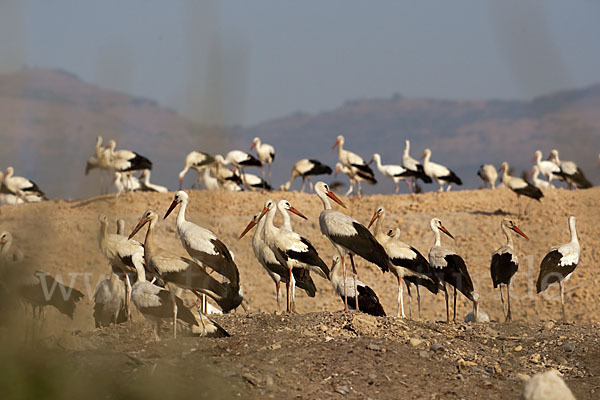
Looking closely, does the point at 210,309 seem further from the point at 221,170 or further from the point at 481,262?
the point at 221,170

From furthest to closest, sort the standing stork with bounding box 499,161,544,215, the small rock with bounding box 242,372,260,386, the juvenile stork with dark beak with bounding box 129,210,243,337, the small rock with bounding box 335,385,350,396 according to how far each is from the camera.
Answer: the standing stork with bounding box 499,161,544,215 < the juvenile stork with dark beak with bounding box 129,210,243,337 < the small rock with bounding box 335,385,350,396 < the small rock with bounding box 242,372,260,386

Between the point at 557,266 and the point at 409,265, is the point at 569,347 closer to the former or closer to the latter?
the point at 409,265

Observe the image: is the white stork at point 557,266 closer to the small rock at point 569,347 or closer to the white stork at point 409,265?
the white stork at point 409,265

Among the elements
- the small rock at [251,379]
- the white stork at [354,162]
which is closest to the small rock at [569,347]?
the small rock at [251,379]

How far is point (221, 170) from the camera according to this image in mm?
27562

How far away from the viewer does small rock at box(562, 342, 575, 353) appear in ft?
34.4

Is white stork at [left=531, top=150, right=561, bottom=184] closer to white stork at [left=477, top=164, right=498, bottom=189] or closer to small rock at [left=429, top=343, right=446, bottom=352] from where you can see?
white stork at [left=477, top=164, right=498, bottom=189]

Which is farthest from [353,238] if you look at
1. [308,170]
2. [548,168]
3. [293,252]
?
[548,168]

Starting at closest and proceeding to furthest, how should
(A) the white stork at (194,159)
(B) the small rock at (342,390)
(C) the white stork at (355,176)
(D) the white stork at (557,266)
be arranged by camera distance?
(A) the white stork at (194,159) → (B) the small rock at (342,390) → (D) the white stork at (557,266) → (C) the white stork at (355,176)

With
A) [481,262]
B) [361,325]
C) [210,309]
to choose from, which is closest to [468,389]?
[361,325]

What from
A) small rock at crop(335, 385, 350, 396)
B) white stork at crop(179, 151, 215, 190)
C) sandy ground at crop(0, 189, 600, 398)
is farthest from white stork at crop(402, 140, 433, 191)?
white stork at crop(179, 151, 215, 190)

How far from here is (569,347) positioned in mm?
10562

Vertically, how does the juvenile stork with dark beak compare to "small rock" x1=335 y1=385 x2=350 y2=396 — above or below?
above

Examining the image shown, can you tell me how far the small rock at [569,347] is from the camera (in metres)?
10.5
